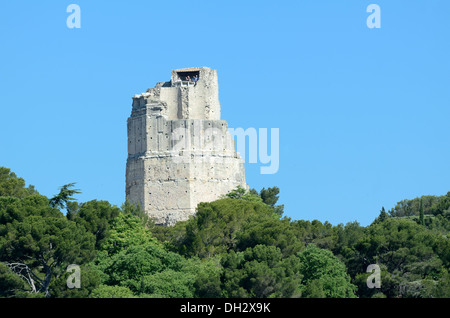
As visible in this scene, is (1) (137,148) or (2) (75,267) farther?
(1) (137,148)

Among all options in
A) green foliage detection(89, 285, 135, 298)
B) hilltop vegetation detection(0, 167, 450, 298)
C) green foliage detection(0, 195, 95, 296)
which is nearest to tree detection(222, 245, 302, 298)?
hilltop vegetation detection(0, 167, 450, 298)

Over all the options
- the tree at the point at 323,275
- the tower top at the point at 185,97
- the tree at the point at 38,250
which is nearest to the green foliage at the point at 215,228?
the tree at the point at 323,275

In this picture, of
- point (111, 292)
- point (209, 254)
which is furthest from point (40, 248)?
point (209, 254)

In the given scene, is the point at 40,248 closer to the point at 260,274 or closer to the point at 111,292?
the point at 111,292

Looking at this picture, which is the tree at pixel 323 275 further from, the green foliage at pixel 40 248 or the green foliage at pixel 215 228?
the green foliage at pixel 40 248

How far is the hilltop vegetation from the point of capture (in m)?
73.7

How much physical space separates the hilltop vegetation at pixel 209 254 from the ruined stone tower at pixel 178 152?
8.52 metres

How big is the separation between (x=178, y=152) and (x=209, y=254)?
51.0 ft

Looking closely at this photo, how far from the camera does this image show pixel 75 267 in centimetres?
7494

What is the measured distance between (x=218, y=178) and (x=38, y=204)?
65.4ft

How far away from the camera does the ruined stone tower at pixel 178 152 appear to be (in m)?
97.9

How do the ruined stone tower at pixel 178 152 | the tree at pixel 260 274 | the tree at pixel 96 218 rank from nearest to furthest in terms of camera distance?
the tree at pixel 260 274 → the tree at pixel 96 218 → the ruined stone tower at pixel 178 152
